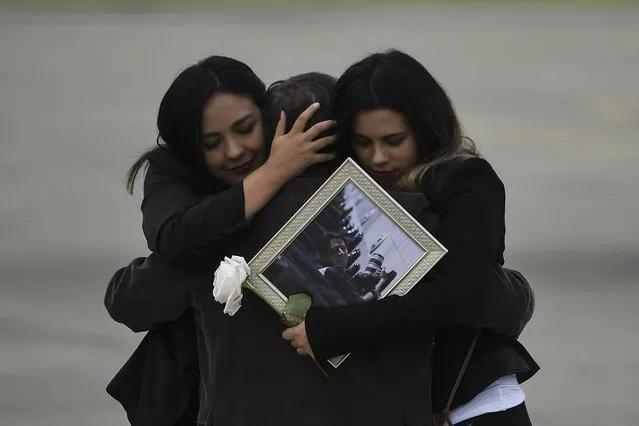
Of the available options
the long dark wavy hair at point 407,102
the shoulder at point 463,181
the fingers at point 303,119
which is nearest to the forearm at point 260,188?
the fingers at point 303,119

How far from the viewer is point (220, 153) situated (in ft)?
11.0

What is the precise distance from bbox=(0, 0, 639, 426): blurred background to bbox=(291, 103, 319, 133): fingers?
122 inches

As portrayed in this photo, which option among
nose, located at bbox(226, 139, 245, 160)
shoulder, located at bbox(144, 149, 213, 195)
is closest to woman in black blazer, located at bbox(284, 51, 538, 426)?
nose, located at bbox(226, 139, 245, 160)

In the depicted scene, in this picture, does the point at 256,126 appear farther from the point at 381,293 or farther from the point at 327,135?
the point at 381,293

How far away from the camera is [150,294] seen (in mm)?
3273

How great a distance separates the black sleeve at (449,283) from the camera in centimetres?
305

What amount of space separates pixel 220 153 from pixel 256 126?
0.35 feet

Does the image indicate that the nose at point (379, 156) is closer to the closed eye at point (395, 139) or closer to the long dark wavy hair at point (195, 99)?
the closed eye at point (395, 139)

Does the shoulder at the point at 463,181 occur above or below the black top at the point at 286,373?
above

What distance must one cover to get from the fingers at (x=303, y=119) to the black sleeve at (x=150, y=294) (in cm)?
42

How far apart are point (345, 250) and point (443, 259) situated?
0.21m

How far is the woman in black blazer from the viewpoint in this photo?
10.0 ft

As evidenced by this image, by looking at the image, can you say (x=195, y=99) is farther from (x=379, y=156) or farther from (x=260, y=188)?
(x=379, y=156)

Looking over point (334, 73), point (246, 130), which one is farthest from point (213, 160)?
point (334, 73)
